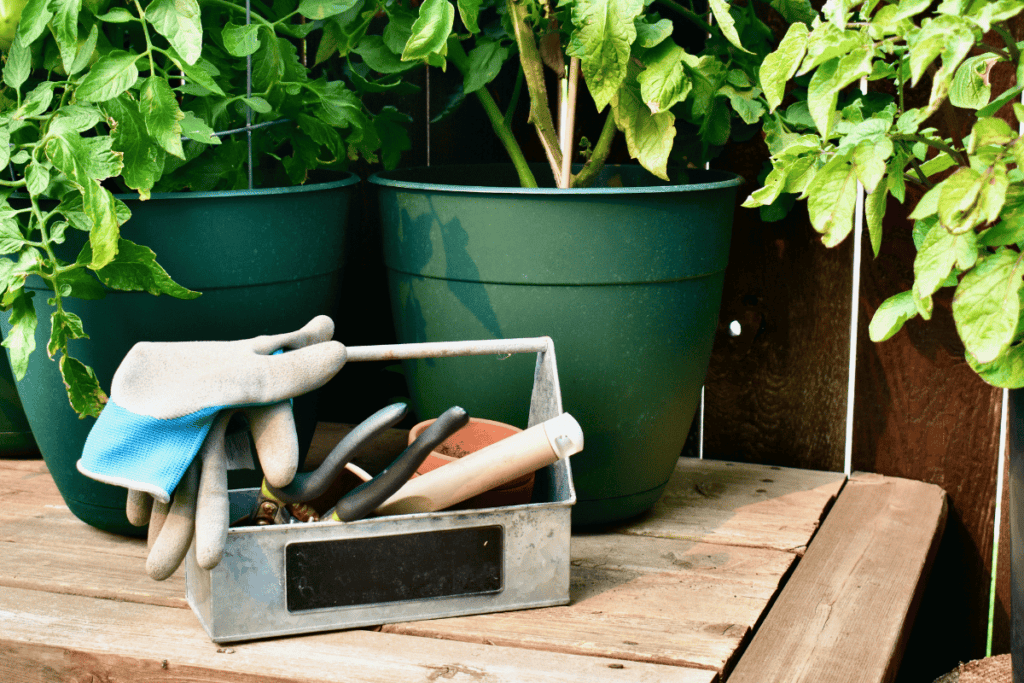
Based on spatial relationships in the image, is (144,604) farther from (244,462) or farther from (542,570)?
(542,570)

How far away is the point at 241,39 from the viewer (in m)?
0.97

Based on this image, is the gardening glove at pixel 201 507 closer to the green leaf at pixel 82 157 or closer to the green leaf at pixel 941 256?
the green leaf at pixel 82 157

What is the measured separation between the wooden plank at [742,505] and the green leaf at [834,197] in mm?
475

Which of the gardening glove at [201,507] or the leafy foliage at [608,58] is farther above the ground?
the leafy foliage at [608,58]

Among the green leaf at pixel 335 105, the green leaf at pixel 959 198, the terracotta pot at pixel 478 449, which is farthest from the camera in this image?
the green leaf at pixel 335 105

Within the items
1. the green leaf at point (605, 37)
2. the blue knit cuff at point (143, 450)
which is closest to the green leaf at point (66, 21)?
the blue knit cuff at point (143, 450)

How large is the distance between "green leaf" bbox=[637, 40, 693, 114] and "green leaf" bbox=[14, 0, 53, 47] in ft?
1.77

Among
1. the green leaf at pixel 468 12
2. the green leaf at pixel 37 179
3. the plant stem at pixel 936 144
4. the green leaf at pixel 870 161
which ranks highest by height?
the green leaf at pixel 468 12

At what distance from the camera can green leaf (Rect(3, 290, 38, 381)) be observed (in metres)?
0.84

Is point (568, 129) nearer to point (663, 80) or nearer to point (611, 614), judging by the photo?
point (663, 80)

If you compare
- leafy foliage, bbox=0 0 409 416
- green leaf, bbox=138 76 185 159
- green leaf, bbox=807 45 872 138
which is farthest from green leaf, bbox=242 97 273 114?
green leaf, bbox=807 45 872 138

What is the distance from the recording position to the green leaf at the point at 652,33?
3.11 ft

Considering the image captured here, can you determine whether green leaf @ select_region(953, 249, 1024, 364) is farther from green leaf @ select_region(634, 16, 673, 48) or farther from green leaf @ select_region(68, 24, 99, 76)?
green leaf @ select_region(68, 24, 99, 76)

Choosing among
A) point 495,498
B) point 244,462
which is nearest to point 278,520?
point 244,462
